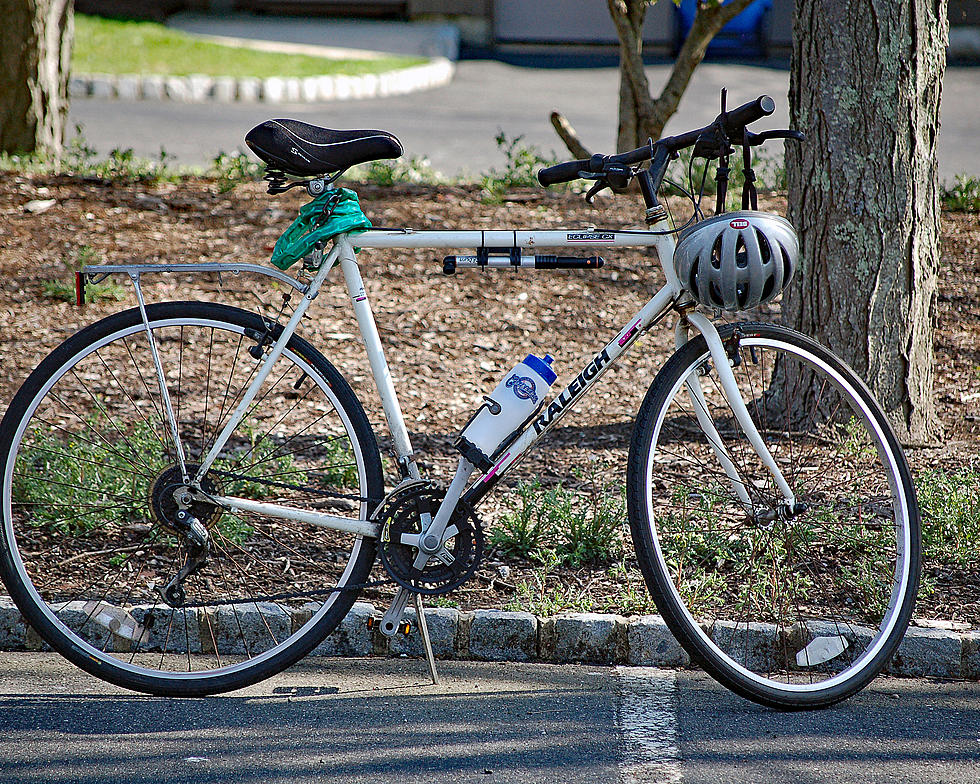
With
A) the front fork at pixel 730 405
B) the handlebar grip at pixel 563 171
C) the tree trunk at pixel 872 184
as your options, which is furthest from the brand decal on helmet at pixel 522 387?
the tree trunk at pixel 872 184

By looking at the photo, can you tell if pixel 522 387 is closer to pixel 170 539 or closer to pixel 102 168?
pixel 170 539

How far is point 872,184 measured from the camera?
4453 millimetres

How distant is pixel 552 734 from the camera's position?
3.03 metres

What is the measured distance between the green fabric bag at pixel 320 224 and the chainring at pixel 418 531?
29.6 inches

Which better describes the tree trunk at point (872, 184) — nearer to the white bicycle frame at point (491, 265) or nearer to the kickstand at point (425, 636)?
the white bicycle frame at point (491, 265)

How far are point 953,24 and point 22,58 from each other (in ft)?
59.7

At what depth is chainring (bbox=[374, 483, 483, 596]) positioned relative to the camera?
313 cm

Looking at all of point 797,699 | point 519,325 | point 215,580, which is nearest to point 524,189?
point 519,325

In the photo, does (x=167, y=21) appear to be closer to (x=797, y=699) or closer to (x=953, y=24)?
(x=953, y=24)

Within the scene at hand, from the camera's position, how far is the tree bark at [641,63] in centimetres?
769

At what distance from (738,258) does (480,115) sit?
12.7m

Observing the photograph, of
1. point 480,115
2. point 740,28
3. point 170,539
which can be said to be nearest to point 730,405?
point 170,539

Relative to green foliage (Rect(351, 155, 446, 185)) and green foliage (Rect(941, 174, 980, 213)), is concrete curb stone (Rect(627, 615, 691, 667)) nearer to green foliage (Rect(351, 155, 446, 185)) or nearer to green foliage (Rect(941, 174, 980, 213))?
green foliage (Rect(351, 155, 446, 185))

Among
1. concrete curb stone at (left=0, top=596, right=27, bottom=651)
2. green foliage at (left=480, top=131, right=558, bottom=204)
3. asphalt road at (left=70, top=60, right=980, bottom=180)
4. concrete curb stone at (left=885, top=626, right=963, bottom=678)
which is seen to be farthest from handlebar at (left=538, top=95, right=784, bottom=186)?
asphalt road at (left=70, top=60, right=980, bottom=180)
